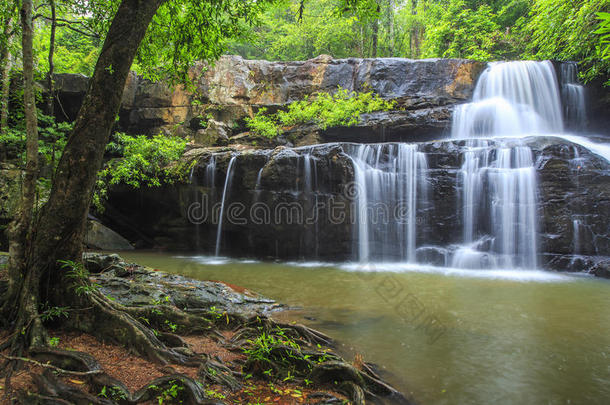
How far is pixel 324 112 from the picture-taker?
50.7ft

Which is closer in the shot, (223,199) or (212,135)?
(223,199)

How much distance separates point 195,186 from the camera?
12.8 metres

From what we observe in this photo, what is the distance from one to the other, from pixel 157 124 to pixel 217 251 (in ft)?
26.4


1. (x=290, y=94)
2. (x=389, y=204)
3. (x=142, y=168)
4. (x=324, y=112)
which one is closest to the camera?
(x=389, y=204)

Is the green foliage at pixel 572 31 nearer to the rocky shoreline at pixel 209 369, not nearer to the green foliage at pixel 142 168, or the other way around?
the rocky shoreline at pixel 209 369

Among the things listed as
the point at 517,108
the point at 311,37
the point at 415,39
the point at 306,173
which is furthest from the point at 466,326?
the point at 415,39

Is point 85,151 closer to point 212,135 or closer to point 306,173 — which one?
point 306,173

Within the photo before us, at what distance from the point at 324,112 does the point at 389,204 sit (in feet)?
20.4

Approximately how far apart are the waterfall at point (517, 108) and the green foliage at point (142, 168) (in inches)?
474

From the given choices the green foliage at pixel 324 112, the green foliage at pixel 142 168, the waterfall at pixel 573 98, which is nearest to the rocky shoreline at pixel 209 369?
the green foliage at pixel 142 168

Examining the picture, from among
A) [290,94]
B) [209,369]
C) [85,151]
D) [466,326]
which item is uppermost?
[290,94]

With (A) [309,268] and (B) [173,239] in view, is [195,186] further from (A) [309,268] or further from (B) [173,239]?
(A) [309,268]

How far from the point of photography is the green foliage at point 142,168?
12656 millimetres

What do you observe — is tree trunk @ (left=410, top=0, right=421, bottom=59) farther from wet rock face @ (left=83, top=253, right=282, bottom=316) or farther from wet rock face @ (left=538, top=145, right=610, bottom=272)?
wet rock face @ (left=83, top=253, right=282, bottom=316)
